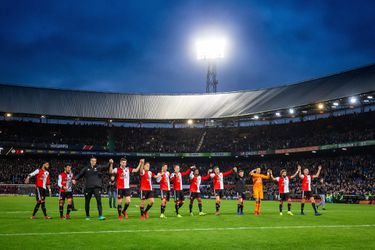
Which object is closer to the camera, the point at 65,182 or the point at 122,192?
the point at 122,192

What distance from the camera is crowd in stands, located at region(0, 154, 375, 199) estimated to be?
1923 inches

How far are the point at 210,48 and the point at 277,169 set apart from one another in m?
22.4

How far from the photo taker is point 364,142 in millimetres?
49938

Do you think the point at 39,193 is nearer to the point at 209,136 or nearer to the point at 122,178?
the point at 122,178

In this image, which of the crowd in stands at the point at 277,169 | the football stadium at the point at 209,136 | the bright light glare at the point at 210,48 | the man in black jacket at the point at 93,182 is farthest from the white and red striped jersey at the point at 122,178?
the bright light glare at the point at 210,48

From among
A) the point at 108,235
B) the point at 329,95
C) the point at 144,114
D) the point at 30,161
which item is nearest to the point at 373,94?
the point at 329,95

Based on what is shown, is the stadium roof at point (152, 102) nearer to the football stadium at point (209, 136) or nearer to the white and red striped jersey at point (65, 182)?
the football stadium at point (209, 136)

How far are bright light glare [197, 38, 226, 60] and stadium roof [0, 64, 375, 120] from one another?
7.50 m

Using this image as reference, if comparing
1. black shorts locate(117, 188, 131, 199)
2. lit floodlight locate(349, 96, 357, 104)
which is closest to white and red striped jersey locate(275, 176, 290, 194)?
black shorts locate(117, 188, 131, 199)

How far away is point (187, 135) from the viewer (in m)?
74.6

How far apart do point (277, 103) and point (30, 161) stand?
136 feet

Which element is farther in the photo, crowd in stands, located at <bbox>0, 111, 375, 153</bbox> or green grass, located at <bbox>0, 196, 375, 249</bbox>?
crowd in stands, located at <bbox>0, 111, 375, 153</bbox>

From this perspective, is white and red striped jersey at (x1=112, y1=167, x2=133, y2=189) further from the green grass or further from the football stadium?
the football stadium

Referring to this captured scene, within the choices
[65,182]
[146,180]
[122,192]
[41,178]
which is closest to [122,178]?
[122,192]
